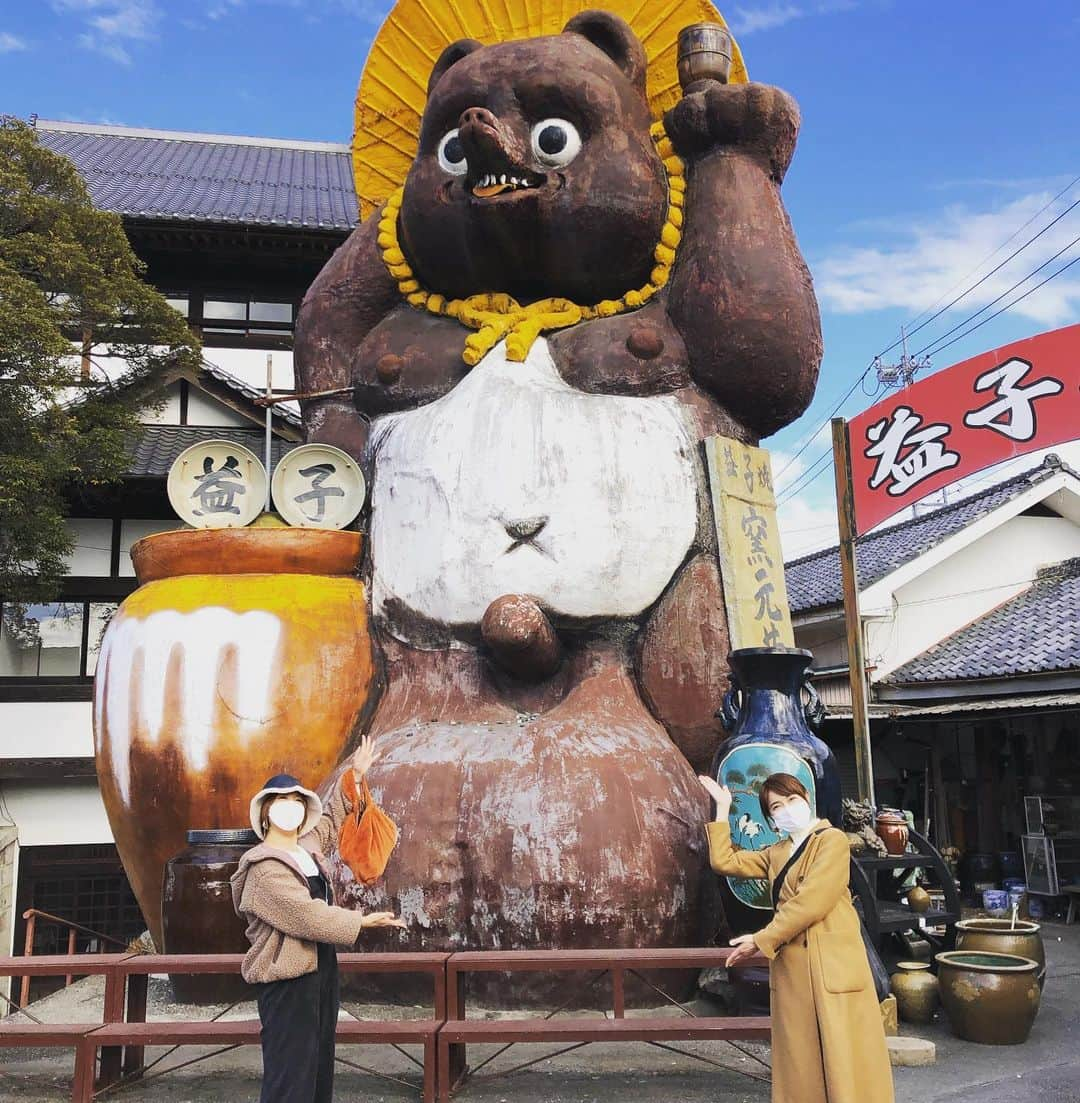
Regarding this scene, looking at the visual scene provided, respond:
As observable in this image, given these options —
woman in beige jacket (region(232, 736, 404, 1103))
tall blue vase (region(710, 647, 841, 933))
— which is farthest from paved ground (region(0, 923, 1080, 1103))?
woman in beige jacket (region(232, 736, 404, 1103))

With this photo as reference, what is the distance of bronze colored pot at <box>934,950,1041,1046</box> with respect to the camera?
4.89 m

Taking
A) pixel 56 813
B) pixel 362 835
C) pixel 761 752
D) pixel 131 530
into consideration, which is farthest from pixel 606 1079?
pixel 56 813

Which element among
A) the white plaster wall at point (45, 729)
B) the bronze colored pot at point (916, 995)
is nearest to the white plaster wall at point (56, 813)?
the white plaster wall at point (45, 729)

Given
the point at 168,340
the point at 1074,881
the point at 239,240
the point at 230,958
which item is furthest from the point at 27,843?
the point at 1074,881

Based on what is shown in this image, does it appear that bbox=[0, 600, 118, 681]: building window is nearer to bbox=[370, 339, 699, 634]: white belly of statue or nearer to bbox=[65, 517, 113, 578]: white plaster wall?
bbox=[65, 517, 113, 578]: white plaster wall

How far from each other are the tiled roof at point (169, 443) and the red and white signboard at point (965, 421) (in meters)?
5.84

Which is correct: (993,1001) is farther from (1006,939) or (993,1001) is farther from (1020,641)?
(1020,641)

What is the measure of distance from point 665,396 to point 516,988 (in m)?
2.98

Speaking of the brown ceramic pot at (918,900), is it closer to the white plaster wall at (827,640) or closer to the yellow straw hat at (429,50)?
the yellow straw hat at (429,50)

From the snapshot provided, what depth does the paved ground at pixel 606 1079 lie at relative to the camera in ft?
13.4

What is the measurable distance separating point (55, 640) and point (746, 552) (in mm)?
8231

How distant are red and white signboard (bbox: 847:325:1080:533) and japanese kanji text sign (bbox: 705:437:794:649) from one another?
17.1ft

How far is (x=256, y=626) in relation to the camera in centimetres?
543

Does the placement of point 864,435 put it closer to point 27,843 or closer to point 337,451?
point 337,451
